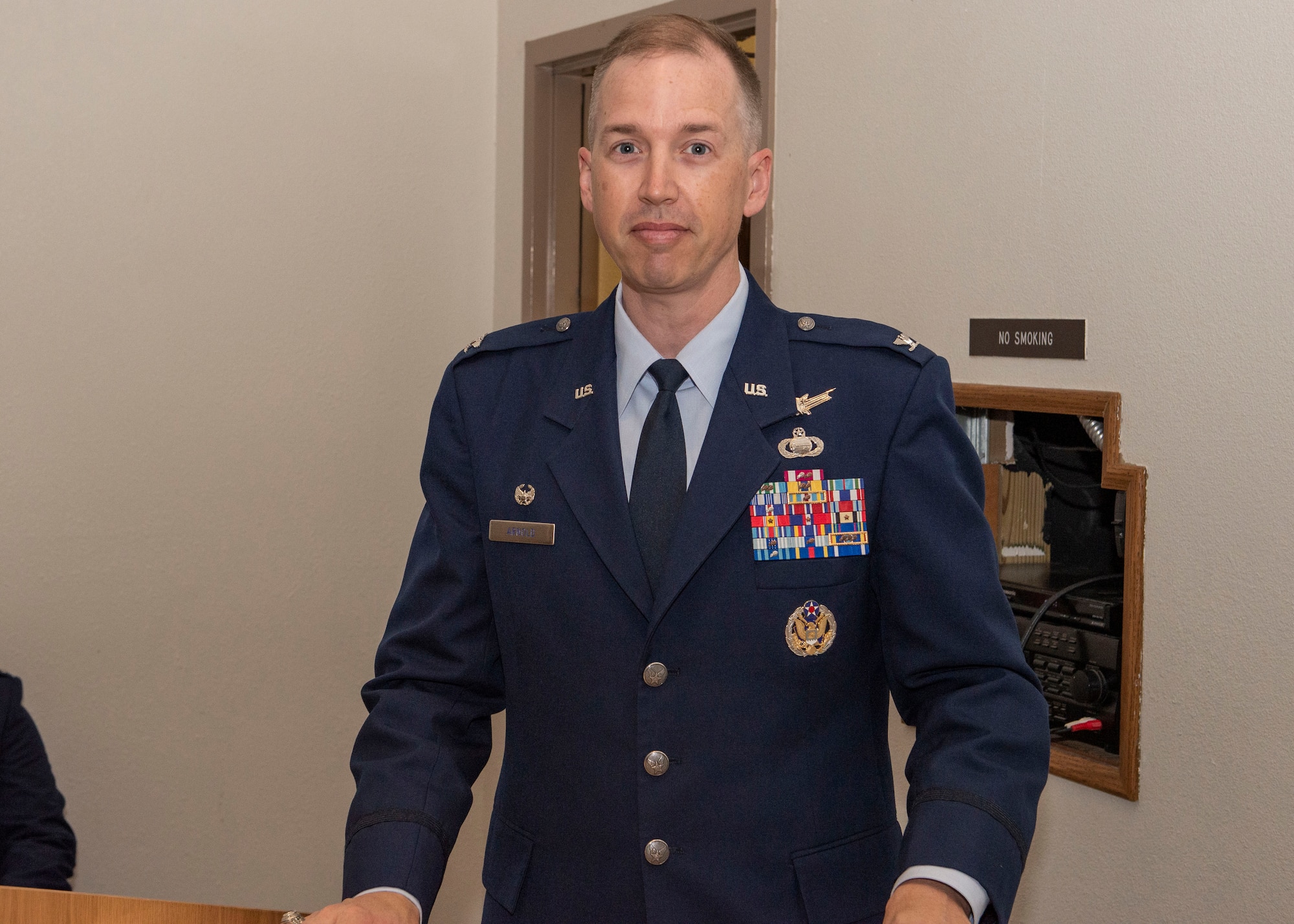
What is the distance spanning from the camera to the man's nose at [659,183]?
1095mm

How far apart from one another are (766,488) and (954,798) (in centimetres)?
33

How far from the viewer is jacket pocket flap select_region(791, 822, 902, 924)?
3.58 ft

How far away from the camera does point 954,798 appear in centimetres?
95

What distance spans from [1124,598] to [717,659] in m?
0.95

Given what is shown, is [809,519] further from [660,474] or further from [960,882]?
[960,882]

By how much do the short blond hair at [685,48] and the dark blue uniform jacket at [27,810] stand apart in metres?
1.68

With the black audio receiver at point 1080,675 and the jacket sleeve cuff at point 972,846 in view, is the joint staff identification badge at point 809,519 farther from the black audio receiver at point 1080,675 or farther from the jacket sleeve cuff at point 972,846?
the black audio receiver at point 1080,675

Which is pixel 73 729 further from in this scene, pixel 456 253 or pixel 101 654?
pixel 456 253

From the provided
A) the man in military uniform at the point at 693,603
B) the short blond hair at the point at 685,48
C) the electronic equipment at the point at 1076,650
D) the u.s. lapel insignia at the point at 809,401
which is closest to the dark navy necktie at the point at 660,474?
the man in military uniform at the point at 693,603

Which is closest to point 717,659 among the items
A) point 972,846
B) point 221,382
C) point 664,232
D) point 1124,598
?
point 972,846

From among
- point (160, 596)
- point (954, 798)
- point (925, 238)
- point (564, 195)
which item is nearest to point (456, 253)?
point (564, 195)

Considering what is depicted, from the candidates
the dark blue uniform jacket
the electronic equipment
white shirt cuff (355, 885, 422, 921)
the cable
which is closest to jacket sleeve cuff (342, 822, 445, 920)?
white shirt cuff (355, 885, 422, 921)

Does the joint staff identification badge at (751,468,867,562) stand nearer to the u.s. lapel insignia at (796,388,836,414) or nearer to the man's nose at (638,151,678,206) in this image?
the u.s. lapel insignia at (796,388,836,414)

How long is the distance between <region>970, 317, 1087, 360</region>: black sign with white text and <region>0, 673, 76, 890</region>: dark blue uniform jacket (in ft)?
5.96
